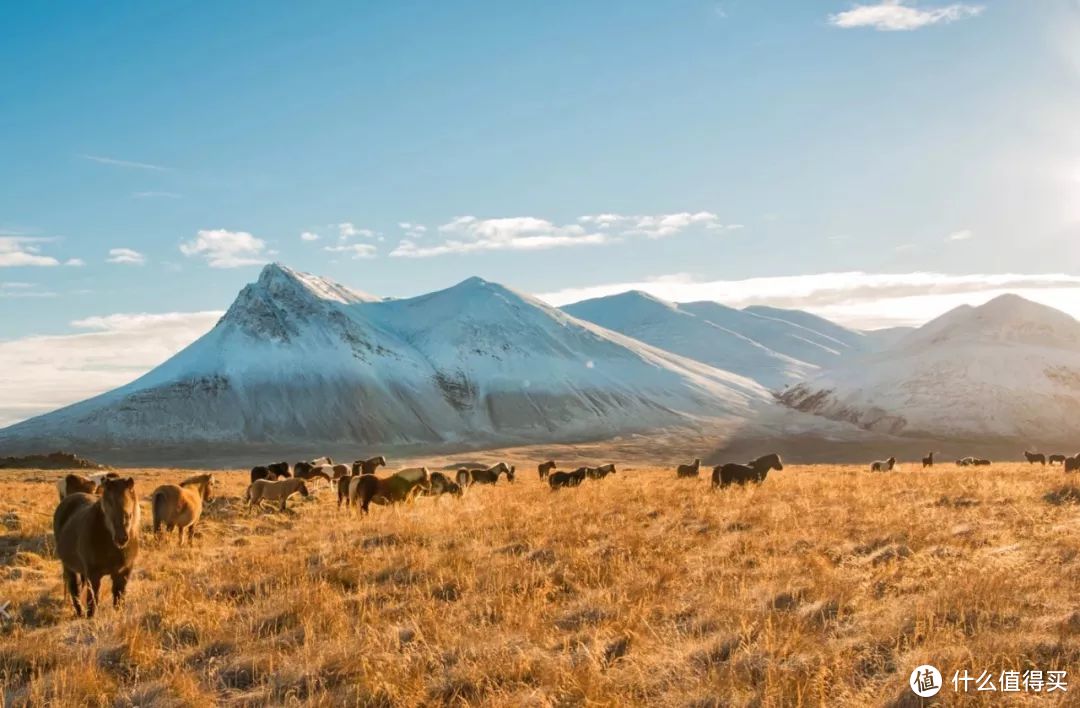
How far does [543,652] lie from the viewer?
722 centimetres

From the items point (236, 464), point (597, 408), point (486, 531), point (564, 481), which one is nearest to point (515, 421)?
point (597, 408)

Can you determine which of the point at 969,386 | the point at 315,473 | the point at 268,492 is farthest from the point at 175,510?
the point at 969,386

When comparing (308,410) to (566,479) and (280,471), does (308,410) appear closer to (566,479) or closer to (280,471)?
(280,471)

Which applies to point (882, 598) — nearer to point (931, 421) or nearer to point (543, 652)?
point (543, 652)

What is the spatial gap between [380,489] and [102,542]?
1128 centimetres

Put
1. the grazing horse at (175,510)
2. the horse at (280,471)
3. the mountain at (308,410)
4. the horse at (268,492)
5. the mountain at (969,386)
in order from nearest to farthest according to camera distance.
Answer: the grazing horse at (175,510) < the horse at (268,492) < the horse at (280,471) < the mountain at (969,386) < the mountain at (308,410)

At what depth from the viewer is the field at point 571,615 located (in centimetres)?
656

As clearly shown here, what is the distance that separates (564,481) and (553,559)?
16.1 m

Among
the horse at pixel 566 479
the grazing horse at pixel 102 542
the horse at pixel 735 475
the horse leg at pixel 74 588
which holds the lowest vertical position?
the horse at pixel 566 479

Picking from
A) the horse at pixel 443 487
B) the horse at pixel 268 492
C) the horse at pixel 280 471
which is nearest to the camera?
the horse at pixel 268 492

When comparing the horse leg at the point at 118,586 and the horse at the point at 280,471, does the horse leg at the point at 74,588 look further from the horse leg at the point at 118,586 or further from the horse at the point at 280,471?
the horse at the point at 280,471

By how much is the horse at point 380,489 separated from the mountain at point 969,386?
14246 cm

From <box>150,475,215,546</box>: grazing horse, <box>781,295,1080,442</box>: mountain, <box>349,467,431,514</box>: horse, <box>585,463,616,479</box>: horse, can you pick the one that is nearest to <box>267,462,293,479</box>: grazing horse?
<box>349,467,431,514</box>: horse

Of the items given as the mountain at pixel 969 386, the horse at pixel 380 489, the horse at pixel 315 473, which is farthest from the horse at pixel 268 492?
the mountain at pixel 969 386
